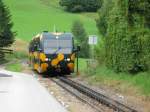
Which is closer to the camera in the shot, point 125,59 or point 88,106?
point 88,106

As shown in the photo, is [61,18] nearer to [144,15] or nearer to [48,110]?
[144,15]

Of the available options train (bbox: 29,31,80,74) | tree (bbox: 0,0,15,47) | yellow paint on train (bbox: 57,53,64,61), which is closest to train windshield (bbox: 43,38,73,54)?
train (bbox: 29,31,80,74)

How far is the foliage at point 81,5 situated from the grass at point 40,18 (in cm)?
191

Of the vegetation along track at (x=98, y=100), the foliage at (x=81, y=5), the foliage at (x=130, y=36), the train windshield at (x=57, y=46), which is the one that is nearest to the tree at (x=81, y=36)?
the foliage at (x=81, y=5)

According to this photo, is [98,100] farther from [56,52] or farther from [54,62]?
[56,52]

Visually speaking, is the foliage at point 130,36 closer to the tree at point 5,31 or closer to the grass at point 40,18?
the tree at point 5,31

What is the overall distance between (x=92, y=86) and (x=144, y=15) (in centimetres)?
593

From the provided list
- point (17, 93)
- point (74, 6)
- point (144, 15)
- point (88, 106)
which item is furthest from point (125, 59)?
point (74, 6)

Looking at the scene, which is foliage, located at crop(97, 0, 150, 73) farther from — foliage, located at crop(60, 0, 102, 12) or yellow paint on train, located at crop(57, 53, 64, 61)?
foliage, located at crop(60, 0, 102, 12)

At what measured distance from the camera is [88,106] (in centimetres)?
2381

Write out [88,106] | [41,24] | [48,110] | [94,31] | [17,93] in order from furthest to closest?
[41,24] → [94,31] → [17,93] → [88,106] → [48,110]

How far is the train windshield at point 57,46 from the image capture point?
4397 cm

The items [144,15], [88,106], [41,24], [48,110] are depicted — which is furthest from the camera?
[41,24]

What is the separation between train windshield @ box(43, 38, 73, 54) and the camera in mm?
43972
